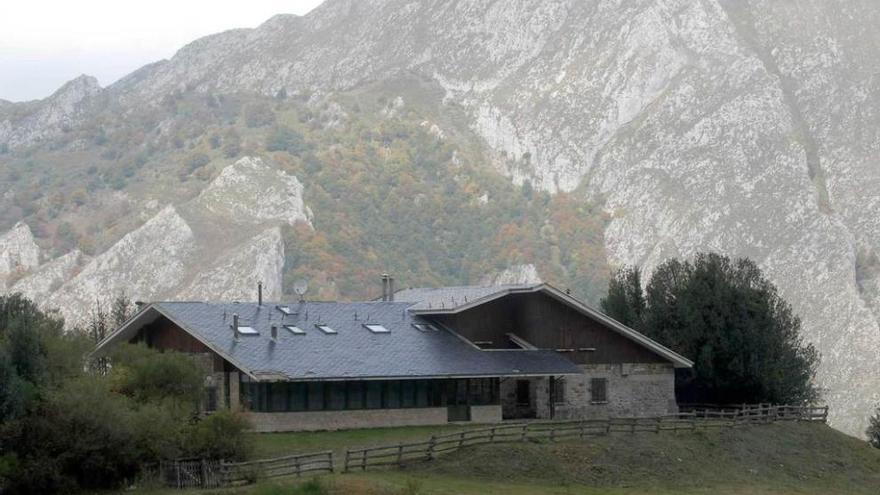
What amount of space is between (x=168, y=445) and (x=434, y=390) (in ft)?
52.6

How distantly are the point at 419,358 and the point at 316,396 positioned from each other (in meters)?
4.99

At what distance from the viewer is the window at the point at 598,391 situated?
66.6 metres

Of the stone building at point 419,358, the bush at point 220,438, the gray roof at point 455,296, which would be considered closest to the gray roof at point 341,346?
the stone building at point 419,358

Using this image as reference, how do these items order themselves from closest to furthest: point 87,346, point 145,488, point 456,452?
point 145,488 → point 456,452 → point 87,346

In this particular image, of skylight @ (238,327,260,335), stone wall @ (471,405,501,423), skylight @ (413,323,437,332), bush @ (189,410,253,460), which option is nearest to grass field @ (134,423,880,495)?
bush @ (189,410,253,460)

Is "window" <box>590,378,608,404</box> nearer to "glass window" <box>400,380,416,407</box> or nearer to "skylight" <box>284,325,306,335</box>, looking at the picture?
Answer: "glass window" <box>400,380,416,407</box>

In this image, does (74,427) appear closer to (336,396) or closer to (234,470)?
(234,470)

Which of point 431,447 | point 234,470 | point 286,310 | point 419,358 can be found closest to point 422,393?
point 419,358

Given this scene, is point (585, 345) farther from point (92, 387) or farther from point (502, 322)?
point (92, 387)

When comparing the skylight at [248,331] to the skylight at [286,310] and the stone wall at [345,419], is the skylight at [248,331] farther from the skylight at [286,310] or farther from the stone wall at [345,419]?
the stone wall at [345,419]

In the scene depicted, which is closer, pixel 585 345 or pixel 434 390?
pixel 434 390

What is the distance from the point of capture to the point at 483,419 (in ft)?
207

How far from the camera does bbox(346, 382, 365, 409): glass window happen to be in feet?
195

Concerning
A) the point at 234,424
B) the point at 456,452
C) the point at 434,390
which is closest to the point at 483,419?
the point at 434,390
